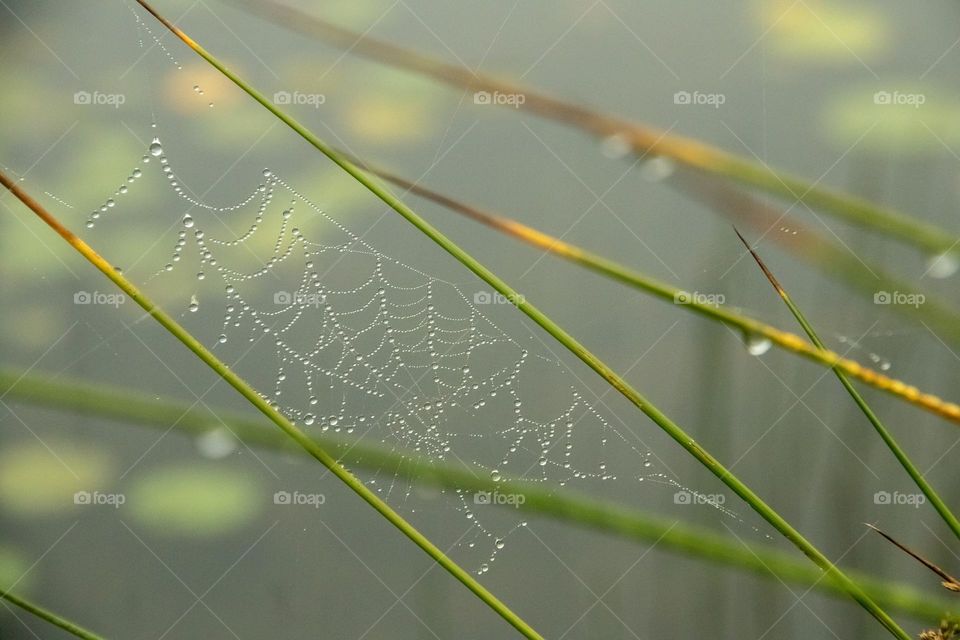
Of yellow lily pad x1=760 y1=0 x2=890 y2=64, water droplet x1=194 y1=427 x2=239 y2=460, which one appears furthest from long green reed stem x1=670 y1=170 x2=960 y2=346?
water droplet x1=194 y1=427 x2=239 y2=460

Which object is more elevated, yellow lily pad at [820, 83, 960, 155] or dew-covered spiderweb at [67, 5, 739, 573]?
yellow lily pad at [820, 83, 960, 155]

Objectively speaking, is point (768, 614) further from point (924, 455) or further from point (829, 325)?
point (829, 325)

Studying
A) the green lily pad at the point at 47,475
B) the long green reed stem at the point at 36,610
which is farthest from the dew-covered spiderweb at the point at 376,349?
the long green reed stem at the point at 36,610

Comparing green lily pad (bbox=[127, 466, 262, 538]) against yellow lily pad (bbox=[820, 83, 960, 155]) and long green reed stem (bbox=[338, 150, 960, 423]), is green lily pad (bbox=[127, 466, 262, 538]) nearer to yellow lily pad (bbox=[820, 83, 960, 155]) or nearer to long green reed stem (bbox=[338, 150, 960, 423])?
long green reed stem (bbox=[338, 150, 960, 423])

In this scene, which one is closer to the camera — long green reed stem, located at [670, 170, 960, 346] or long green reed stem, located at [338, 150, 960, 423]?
long green reed stem, located at [338, 150, 960, 423]

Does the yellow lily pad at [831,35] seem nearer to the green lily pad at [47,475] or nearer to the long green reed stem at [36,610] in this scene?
the green lily pad at [47,475]

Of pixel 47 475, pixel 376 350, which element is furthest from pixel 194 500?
pixel 376 350

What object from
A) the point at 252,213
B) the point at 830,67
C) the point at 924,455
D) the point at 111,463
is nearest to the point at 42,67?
the point at 252,213
